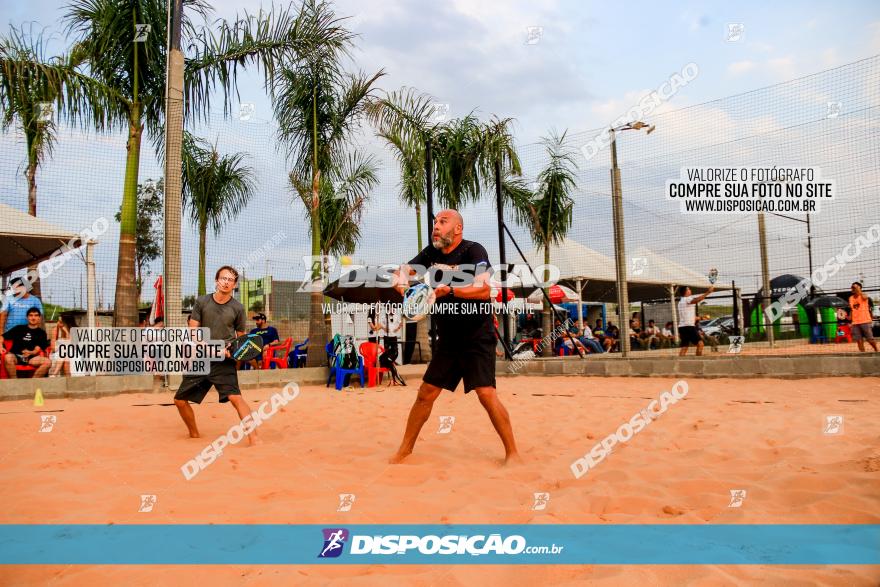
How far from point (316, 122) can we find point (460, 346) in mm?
8982

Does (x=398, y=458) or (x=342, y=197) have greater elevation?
(x=342, y=197)

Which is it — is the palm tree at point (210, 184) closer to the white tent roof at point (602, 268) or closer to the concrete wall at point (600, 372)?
the concrete wall at point (600, 372)

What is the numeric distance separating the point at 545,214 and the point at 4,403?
39.9 feet

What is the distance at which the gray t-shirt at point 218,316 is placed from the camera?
208 inches

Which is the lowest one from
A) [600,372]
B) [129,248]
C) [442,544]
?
[442,544]

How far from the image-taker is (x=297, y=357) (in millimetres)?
12641

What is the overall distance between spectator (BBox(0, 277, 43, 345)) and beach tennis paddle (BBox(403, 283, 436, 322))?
7.99 metres

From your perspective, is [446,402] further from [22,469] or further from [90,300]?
[90,300]

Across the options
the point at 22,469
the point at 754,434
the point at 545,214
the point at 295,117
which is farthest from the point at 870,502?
the point at 545,214

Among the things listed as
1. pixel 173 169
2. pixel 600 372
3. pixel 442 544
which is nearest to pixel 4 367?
pixel 173 169

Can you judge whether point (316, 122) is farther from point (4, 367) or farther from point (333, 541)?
point (333, 541)

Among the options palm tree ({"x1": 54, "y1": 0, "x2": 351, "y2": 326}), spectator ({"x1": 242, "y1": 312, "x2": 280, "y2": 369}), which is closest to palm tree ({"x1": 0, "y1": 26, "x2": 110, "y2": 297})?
palm tree ({"x1": 54, "y1": 0, "x2": 351, "y2": 326})

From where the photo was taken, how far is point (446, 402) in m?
7.49

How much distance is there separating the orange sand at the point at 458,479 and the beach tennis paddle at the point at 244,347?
0.74 meters
